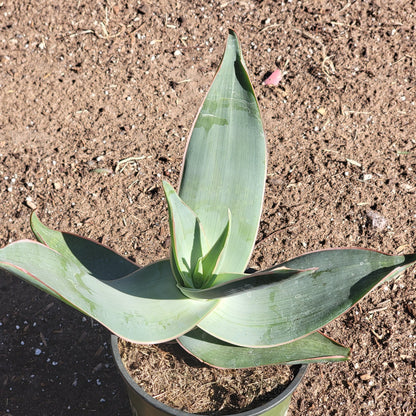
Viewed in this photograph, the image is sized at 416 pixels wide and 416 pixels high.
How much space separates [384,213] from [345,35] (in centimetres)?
98

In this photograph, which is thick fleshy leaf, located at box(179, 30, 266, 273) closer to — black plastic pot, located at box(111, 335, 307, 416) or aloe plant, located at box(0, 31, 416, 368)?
aloe plant, located at box(0, 31, 416, 368)

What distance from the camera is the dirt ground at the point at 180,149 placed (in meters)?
1.85

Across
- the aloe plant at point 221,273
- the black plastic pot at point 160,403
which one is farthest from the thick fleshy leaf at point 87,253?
the black plastic pot at point 160,403

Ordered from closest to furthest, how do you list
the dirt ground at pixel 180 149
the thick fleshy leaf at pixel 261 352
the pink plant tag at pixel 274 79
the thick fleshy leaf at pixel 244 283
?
the thick fleshy leaf at pixel 244 283
the thick fleshy leaf at pixel 261 352
the dirt ground at pixel 180 149
the pink plant tag at pixel 274 79

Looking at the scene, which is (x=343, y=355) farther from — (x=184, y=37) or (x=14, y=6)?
(x=14, y=6)

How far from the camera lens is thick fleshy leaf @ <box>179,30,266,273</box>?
1.21 metres

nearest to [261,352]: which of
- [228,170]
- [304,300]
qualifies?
[304,300]

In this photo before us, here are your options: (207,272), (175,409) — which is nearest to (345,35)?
(207,272)

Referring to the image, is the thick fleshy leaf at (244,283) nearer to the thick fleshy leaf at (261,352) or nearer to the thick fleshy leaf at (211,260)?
the thick fleshy leaf at (211,260)

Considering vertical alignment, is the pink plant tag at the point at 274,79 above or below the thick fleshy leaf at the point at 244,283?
below

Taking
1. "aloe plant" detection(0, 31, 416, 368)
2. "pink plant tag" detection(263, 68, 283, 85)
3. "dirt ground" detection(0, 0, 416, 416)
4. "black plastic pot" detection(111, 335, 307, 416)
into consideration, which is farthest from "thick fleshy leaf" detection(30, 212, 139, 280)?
"pink plant tag" detection(263, 68, 283, 85)

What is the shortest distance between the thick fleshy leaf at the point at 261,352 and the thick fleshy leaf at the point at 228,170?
0.55 feet

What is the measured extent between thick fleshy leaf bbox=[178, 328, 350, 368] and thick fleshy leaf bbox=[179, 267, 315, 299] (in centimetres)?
14

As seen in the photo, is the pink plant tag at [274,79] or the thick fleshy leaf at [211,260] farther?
the pink plant tag at [274,79]
